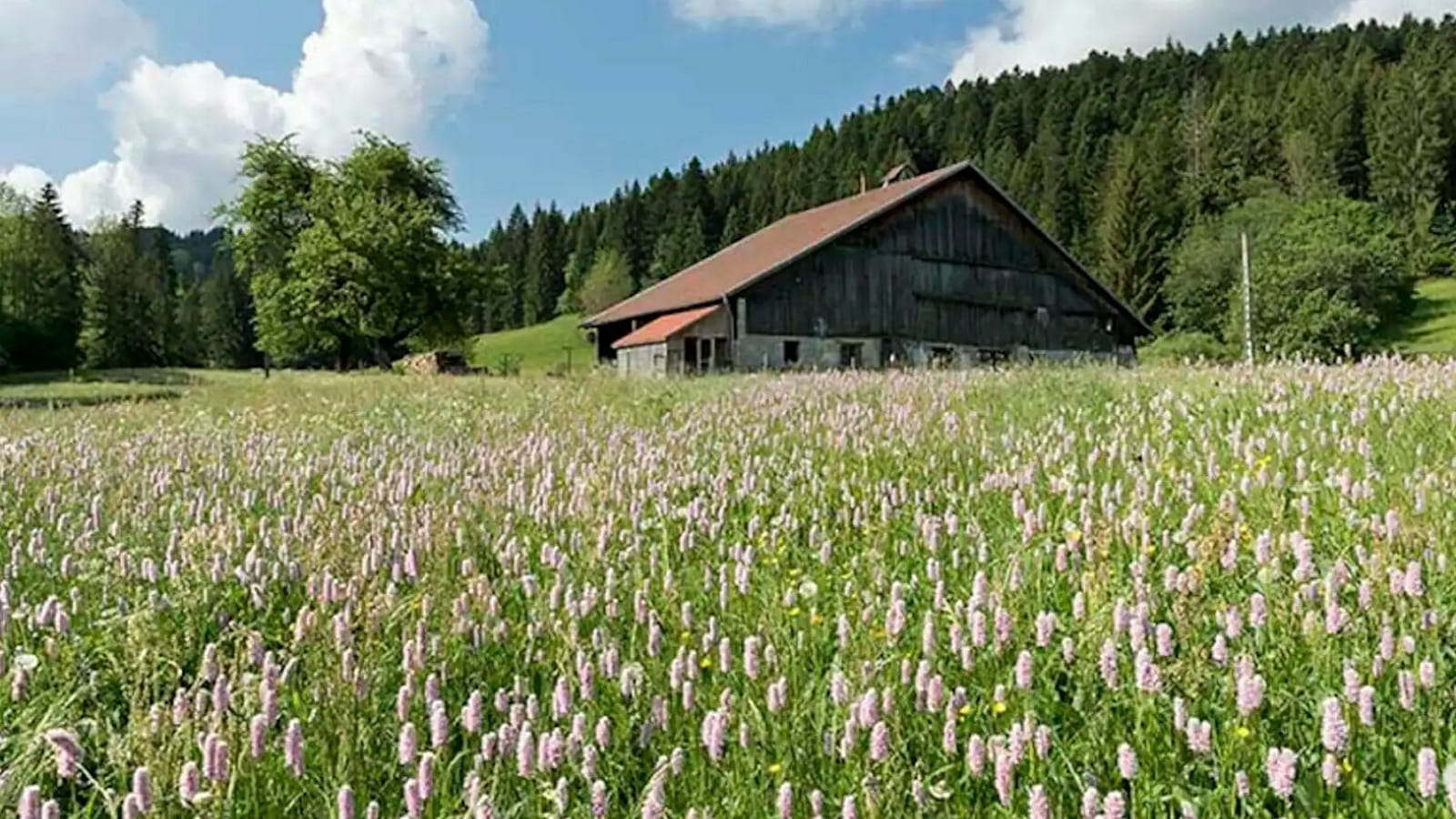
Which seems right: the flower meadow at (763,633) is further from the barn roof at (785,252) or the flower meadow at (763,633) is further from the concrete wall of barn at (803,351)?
the barn roof at (785,252)

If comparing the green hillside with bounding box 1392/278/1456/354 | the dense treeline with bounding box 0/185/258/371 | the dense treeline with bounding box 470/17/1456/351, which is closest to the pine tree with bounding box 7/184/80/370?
the dense treeline with bounding box 0/185/258/371

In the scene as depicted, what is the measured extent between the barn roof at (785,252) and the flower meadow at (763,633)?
36.5 m

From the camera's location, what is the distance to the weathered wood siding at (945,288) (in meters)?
43.2

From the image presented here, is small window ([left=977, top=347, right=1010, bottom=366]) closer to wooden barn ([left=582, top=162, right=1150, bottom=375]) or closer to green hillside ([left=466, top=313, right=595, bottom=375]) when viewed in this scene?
wooden barn ([left=582, top=162, right=1150, bottom=375])

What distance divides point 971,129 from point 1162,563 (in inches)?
5460

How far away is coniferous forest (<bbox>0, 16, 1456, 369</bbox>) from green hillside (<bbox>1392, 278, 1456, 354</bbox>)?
2.01 metres

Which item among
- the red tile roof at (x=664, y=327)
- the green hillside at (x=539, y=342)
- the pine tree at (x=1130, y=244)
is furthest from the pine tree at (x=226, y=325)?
the pine tree at (x=1130, y=244)

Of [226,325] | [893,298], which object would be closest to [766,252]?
[893,298]

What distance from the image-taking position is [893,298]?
44.8m

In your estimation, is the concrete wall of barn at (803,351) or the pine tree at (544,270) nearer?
the concrete wall of barn at (803,351)

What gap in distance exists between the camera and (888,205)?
145 ft

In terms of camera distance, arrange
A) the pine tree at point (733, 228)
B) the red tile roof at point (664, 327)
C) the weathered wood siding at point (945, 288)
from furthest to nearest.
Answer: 1. the pine tree at point (733, 228)
2. the weathered wood siding at point (945, 288)
3. the red tile roof at point (664, 327)

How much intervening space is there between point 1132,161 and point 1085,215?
30.5ft

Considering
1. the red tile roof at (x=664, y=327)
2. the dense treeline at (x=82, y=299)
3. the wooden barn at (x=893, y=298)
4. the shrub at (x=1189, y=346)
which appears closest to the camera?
the red tile roof at (x=664, y=327)
